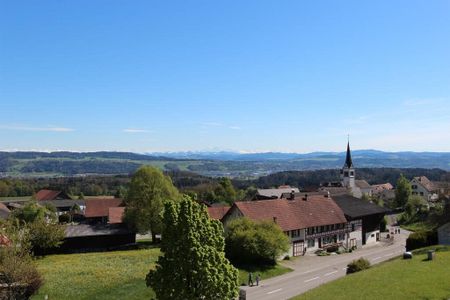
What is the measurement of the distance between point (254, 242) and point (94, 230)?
2525 cm

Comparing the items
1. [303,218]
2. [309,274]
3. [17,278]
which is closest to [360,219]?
[303,218]

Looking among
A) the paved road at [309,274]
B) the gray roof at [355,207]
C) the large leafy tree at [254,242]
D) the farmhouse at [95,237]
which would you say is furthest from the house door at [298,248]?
the farmhouse at [95,237]

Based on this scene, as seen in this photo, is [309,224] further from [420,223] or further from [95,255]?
[420,223]

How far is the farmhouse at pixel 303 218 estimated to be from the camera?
5594 centimetres

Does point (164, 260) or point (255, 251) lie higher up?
point (164, 260)

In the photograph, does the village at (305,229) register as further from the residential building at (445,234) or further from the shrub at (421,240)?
the shrub at (421,240)

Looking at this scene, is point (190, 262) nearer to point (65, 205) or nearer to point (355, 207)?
point (355, 207)

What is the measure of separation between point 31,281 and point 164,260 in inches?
698

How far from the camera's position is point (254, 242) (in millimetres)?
46812

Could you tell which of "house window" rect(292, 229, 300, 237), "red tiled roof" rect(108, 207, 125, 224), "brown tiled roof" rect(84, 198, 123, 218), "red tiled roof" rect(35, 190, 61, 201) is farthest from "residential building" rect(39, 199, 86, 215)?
"house window" rect(292, 229, 300, 237)

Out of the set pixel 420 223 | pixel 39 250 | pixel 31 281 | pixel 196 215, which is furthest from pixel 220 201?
pixel 196 215

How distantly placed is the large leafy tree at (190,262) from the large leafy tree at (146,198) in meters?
37.9

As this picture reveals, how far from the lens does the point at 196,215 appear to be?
2311cm

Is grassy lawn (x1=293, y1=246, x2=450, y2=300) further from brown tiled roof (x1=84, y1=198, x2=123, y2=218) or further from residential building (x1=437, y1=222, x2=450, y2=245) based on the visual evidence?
brown tiled roof (x1=84, y1=198, x2=123, y2=218)
